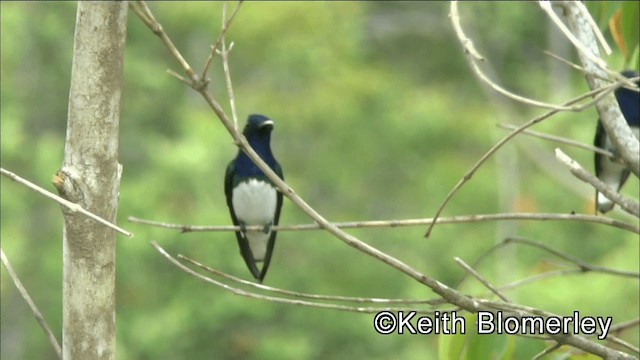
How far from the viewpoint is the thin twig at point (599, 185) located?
197 cm

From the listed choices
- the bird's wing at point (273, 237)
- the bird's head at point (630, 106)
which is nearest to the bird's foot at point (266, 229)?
the bird's wing at point (273, 237)

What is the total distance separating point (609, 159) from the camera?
3.44m

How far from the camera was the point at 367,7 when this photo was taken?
19359 mm

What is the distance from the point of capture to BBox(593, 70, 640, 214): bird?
359 cm

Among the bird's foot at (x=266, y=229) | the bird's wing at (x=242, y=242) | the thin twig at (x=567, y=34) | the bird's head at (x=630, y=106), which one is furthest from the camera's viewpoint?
the bird's head at (x=630, y=106)

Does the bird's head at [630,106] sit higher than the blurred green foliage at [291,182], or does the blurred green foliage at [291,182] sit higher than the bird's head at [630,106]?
the bird's head at [630,106]

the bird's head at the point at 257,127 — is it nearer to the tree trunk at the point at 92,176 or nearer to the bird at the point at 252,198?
the bird at the point at 252,198

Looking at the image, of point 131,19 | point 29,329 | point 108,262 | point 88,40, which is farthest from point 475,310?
point 29,329

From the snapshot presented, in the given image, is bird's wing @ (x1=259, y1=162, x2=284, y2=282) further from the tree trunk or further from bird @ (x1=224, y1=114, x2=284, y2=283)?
the tree trunk

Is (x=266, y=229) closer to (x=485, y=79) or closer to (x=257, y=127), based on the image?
(x=485, y=79)

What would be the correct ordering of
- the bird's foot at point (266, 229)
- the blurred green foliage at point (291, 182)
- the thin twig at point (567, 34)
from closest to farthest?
1. the thin twig at point (567, 34)
2. the bird's foot at point (266, 229)
3. the blurred green foliage at point (291, 182)

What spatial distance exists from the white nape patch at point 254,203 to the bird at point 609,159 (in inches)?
48.4

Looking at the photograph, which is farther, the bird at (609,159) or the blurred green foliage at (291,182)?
the blurred green foliage at (291,182)

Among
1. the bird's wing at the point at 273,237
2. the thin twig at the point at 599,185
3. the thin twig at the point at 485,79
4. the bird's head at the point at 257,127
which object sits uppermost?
the thin twig at the point at 485,79
